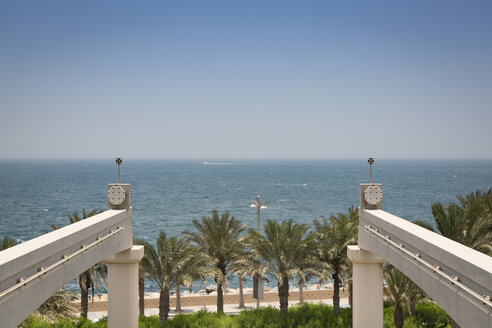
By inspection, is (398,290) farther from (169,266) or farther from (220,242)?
(169,266)

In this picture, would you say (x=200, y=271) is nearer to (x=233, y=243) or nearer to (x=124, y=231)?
(x=233, y=243)

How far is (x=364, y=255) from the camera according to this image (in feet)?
48.7

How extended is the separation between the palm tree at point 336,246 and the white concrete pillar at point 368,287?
27.2ft

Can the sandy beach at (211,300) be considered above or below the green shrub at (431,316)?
below

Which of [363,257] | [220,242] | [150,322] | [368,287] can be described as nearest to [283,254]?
[220,242]

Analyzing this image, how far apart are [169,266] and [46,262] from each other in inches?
542

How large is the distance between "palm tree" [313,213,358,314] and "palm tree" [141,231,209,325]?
19.9 ft

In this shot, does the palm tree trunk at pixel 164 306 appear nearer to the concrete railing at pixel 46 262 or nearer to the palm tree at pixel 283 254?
the palm tree at pixel 283 254

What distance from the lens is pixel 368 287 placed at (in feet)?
48.9

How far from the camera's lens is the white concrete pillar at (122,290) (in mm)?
15117

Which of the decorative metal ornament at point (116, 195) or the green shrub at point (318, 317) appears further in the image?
the green shrub at point (318, 317)

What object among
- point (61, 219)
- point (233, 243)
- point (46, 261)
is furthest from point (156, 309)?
point (61, 219)

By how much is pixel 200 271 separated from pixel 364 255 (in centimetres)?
1049

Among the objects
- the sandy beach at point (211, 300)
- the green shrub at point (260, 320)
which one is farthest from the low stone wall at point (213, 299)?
the green shrub at point (260, 320)
